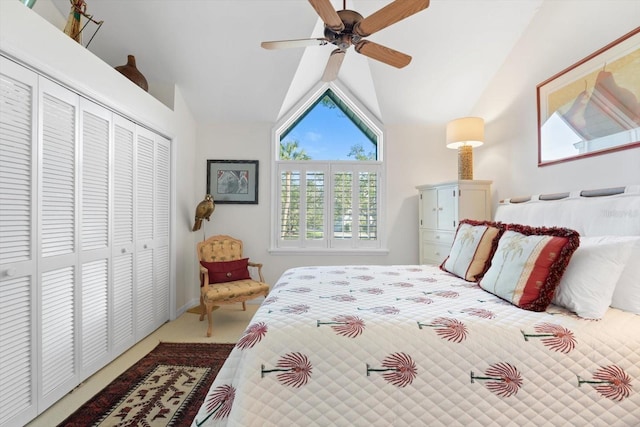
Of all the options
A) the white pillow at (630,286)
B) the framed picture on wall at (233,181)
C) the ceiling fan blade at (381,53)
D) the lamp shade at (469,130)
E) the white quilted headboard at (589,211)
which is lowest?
the white pillow at (630,286)

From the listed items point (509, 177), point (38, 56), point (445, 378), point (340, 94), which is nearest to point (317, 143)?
point (340, 94)

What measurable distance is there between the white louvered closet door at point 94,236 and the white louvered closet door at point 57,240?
7 cm

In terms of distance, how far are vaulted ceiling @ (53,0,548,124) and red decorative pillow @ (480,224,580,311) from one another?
2221 mm

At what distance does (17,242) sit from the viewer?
1674 mm

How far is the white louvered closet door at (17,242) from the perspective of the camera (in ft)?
5.24

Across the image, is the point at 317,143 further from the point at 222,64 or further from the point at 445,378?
the point at 445,378

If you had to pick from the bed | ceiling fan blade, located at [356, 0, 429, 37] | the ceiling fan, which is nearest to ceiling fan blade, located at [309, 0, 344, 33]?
the ceiling fan

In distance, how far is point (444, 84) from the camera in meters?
3.50

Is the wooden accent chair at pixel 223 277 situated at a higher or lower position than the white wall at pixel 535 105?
lower

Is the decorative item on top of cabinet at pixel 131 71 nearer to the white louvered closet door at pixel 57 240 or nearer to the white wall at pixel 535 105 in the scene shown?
the white louvered closet door at pixel 57 240

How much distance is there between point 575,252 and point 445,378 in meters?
0.96

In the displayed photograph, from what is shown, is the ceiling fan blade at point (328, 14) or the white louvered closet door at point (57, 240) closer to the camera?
the ceiling fan blade at point (328, 14)

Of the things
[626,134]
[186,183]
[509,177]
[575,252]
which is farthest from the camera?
[186,183]

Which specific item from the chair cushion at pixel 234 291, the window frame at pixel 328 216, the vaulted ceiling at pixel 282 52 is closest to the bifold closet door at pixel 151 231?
the chair cushion at pixel 234 291
